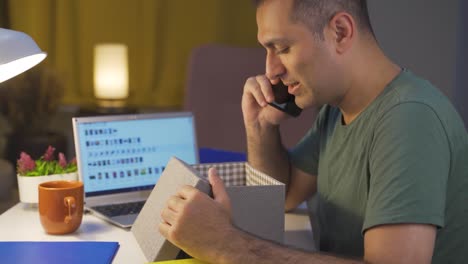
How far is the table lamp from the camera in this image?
357 centimetres

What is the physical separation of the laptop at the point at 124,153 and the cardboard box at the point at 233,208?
11.8 inches

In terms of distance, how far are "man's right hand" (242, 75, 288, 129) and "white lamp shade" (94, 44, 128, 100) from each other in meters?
2.07

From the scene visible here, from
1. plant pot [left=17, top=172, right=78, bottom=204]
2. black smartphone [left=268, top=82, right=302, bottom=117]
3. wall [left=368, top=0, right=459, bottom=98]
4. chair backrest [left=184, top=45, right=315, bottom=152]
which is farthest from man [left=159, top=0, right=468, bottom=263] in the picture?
wall [left=368, top=0, right=459, bottom=98]

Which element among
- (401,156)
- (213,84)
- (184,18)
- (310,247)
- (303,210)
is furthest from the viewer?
(184,18)

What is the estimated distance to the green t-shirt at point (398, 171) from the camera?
103cm

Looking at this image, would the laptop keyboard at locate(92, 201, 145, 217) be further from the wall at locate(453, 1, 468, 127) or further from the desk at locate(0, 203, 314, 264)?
the wall at locate(453, 1, 468, 127)

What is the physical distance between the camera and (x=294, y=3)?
1204mm

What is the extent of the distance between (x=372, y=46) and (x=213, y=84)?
1457mm

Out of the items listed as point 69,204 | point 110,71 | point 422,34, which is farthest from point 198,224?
point 110,71

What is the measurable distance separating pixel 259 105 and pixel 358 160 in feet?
1.52

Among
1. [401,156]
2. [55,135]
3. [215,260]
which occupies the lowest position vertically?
[55,135]

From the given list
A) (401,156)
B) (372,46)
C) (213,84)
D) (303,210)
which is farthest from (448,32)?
(401,156)

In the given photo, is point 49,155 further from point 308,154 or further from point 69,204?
point 308,154

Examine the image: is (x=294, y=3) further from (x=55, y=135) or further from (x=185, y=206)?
(x=55, y=135)
